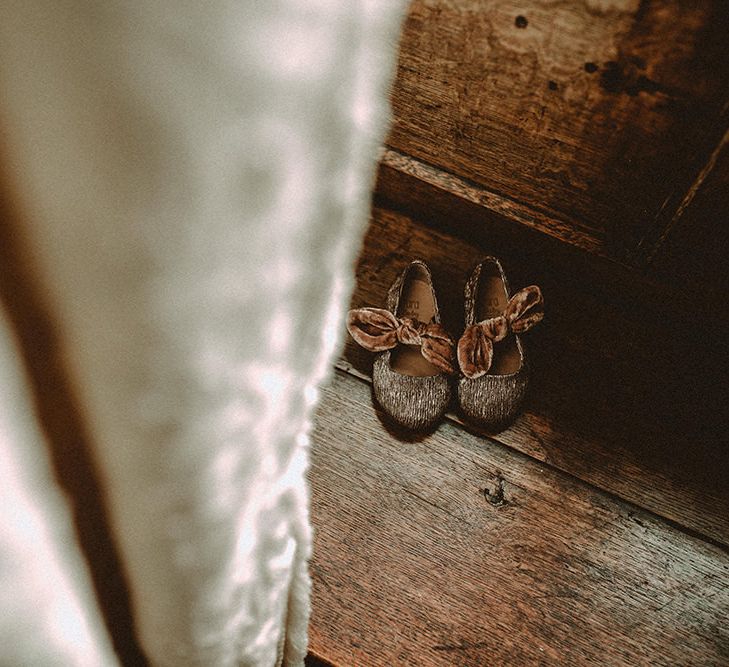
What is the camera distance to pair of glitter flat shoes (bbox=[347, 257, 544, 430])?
0.88 m

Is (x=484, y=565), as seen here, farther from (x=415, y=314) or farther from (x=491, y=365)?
(x=415, y=314)

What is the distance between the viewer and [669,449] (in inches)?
36.0

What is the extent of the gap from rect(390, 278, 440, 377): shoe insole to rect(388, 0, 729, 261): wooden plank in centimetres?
20

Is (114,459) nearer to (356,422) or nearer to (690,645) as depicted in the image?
(356,422)

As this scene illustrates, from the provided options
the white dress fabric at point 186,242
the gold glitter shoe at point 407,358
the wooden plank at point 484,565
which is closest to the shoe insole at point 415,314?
the gold glitter shoe at point 407,358

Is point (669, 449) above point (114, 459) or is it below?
below

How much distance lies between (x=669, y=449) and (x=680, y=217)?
41cm

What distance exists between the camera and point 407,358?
958 mm

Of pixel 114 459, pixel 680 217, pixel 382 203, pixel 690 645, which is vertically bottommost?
pixel 690 645

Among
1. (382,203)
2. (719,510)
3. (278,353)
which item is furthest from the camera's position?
(382,203)

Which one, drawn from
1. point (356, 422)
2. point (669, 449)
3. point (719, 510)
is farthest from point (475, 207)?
point (719, 510)

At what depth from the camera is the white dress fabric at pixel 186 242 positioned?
0.14m

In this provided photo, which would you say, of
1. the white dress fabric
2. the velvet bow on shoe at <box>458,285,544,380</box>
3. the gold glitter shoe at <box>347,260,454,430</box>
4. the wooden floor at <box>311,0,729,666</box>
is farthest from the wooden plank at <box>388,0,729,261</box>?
the white dress fabric

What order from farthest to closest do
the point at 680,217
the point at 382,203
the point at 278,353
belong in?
the point at 382,203, the point at 680,217, the point at 278,353
